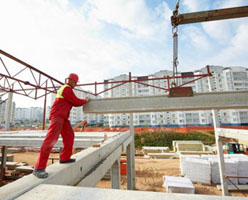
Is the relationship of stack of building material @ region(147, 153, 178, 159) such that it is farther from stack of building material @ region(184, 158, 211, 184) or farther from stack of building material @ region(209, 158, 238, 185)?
stack of building material @ region(209, 158, 238, 185)

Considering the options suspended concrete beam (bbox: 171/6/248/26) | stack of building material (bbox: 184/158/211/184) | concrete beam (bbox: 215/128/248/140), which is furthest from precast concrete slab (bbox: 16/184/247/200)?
stack of building material (bbox: 184/158/211/184)

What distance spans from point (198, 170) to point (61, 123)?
11451 millimetres

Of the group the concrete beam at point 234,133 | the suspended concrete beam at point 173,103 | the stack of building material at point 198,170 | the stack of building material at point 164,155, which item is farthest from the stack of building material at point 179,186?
the stack of building material at point 164,155

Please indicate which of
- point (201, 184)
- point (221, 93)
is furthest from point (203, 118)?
point (221, 93)

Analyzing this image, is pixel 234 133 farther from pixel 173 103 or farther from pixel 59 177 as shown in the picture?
pixel 59 177

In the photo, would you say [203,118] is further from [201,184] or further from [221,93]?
[221,93]

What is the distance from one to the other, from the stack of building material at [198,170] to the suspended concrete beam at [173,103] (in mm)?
9128

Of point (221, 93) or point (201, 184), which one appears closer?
point (221, 93)

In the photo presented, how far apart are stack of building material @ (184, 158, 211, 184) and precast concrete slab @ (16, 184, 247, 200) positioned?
10806 mm

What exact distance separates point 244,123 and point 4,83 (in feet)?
174

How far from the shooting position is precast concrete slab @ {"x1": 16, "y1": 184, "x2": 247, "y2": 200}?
108cm

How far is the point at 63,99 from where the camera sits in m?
2.09

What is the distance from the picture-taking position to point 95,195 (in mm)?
1145

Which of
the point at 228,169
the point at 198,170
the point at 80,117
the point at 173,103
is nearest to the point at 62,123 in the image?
the point at 173,103
